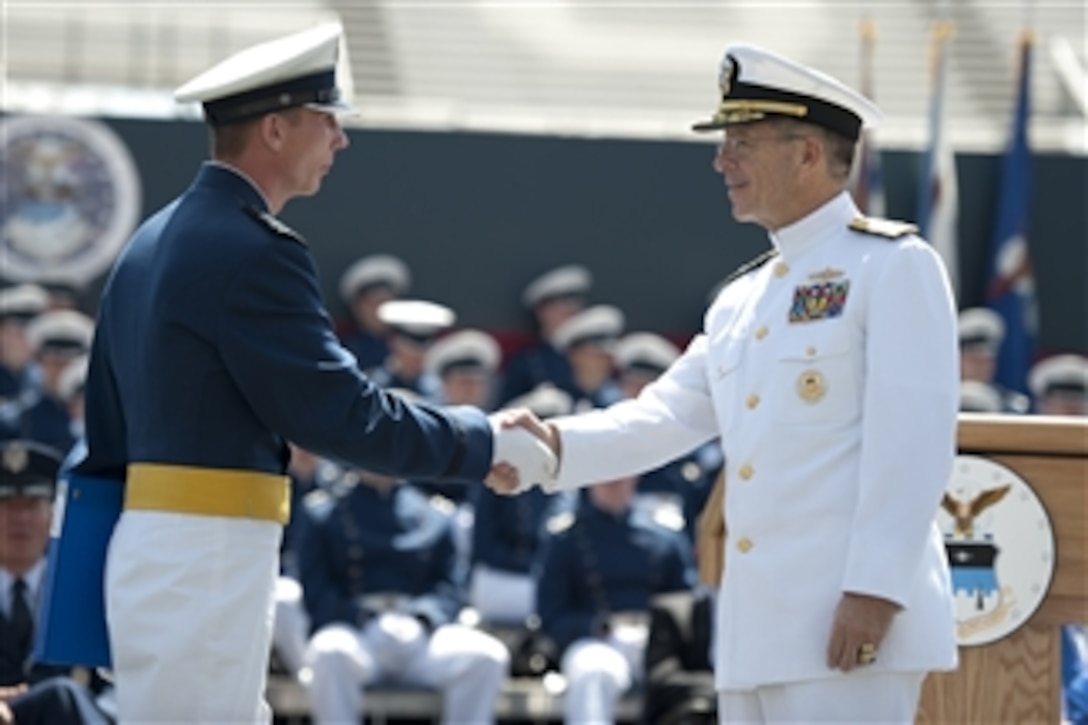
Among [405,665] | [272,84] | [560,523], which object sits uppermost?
[272,84]

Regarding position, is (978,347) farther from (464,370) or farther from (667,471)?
(464,370)

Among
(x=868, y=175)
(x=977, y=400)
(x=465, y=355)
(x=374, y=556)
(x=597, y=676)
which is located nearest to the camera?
(x=597, y=676)

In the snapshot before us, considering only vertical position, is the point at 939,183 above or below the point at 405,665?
above

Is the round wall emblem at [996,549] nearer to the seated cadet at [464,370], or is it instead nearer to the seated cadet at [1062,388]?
the seated cadet at [464,370]

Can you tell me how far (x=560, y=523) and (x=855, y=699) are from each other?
4.93m

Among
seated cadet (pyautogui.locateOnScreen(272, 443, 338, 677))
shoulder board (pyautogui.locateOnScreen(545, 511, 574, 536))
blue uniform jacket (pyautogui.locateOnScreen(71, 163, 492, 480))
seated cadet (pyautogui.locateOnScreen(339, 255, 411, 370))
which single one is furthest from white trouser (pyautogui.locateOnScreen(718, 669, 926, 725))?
seated cadet (pyautogui.locateOnScreen(339, 255, 411, 370))

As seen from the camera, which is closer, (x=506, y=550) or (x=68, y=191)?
(x=506, y=550)

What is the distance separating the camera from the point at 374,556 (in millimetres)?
8531

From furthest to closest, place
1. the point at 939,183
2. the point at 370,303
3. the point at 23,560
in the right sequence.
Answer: the point at 939,183 < the point at 370,303 < the point at 23,560

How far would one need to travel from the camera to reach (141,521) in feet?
12.5

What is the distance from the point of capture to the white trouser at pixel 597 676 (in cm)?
786

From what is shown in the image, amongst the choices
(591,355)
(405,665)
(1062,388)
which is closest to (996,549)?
(405,665)

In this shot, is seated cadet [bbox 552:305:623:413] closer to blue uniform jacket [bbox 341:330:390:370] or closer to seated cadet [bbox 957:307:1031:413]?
blue uniform jacket [bbox 341:330:390:370]

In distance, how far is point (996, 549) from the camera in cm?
436
